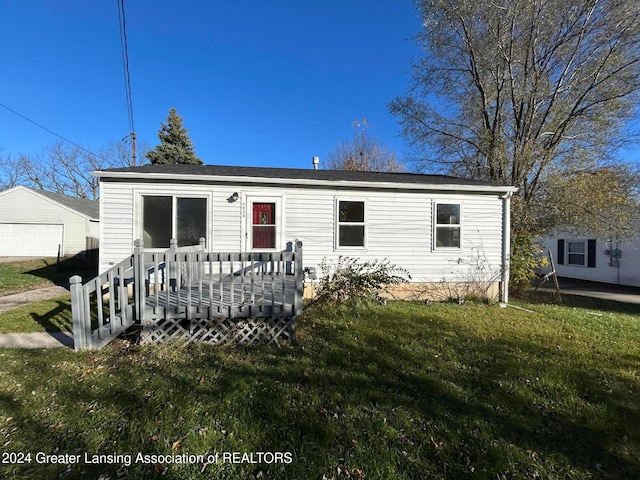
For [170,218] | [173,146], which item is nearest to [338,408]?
[170,218]

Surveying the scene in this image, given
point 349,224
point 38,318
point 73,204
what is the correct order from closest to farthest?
point 38,318
point 349,224
point 73,204

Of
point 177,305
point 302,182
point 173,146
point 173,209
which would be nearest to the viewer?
point 177,305

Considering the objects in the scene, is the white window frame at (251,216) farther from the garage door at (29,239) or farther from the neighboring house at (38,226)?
the garage door at (29,239)

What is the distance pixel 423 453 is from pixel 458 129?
40.7ft

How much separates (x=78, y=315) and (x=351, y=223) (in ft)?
18.8

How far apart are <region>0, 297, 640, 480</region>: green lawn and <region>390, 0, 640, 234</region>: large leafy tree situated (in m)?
7.25

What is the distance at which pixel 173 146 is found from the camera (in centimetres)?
2434

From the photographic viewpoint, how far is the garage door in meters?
16.7

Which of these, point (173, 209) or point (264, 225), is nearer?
point (173, 209)

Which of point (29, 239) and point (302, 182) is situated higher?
point (302, 182)

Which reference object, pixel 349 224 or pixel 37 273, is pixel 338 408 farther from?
pixel 37 273

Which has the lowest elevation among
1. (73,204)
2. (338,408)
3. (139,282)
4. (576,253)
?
(338,408)

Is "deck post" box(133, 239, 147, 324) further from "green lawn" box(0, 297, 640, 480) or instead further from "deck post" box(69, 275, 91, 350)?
"deck post" box(69, 275, 91, 350)

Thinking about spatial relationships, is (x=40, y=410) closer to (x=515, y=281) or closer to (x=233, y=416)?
(x=233, y=416)
